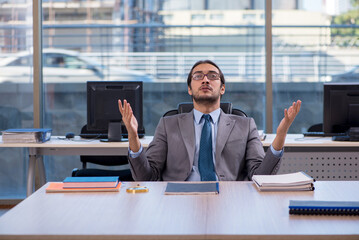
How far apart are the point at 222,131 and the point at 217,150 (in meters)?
0.13

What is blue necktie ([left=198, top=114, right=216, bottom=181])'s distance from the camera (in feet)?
9.25

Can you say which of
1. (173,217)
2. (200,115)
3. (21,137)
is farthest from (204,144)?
(21,137)

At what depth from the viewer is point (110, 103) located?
410 cm

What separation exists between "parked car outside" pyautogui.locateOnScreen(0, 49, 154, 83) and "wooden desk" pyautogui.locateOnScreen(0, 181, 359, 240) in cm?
311

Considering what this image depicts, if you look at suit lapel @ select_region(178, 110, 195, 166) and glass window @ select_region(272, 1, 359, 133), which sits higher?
glass window @ select_region(272, 1, 359, 133)

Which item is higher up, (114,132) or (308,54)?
(308,54)

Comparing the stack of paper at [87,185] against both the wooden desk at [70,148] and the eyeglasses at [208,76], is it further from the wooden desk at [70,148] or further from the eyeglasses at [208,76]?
the wooden desk at [70,148]

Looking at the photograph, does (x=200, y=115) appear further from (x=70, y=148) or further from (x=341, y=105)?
(x=70, y=148)

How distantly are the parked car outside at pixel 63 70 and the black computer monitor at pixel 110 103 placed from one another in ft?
4.02

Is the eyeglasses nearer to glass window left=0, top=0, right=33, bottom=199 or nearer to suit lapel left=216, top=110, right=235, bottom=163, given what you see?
suit lapel left=216, top=110, right=235, bottom=163

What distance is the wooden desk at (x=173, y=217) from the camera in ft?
5.47

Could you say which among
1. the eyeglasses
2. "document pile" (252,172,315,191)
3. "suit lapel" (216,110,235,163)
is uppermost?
the eyeglasses

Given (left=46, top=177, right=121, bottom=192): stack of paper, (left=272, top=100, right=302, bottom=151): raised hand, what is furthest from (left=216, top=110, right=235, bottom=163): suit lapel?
(left=46, top=177, right=121, bottom=192): stack of paper

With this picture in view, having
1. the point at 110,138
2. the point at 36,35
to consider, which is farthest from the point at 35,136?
the point at 36,35
